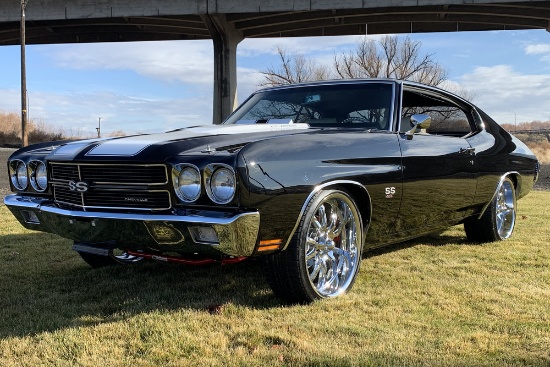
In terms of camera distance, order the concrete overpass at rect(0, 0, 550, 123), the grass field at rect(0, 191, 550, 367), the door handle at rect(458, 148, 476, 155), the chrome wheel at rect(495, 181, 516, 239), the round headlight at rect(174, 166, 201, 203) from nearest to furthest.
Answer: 1. the grass field at rect(0, 191, 550, 367)
2. the round headlight at rect(174, 166, 201, 203)
3. the door handle at rect(458, 148, 476, 155)
4. the chrome wheel at rect(495, 181, 516, 239)
5. the concrete overpass at rect(0, 0, 550, 123)

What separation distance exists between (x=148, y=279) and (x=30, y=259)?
4.75 ft

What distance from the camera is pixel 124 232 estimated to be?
9.92 ft

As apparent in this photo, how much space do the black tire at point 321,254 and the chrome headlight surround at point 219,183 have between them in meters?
0.50

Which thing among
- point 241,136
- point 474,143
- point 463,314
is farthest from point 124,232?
point 474,143

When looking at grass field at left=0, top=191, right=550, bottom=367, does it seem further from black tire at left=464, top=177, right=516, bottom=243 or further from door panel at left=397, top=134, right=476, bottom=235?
black tire at left=464, top=177, right=516, bottom=243

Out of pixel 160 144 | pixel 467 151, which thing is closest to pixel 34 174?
pixel 160 144

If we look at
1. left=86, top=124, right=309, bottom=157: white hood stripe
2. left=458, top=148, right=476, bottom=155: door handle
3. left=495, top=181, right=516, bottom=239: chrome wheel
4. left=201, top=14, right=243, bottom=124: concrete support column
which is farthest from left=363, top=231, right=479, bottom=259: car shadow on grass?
left=201, top=14, right=243, bottom=124: concrete support column

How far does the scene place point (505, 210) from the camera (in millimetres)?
5570

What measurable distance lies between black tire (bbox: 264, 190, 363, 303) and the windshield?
83 cm

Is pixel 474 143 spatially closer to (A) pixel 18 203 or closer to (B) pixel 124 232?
(B) pixel 124 232

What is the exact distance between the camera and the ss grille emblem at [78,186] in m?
3.14

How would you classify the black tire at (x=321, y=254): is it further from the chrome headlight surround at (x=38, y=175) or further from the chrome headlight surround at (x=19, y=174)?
the chrome headlight surround at (x=19, y=174)

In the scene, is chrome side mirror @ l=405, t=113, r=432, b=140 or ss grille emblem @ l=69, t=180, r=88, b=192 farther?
chrome side mirror @ l=405, t=113, r=432, b=140

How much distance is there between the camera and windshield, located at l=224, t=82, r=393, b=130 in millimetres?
4035
